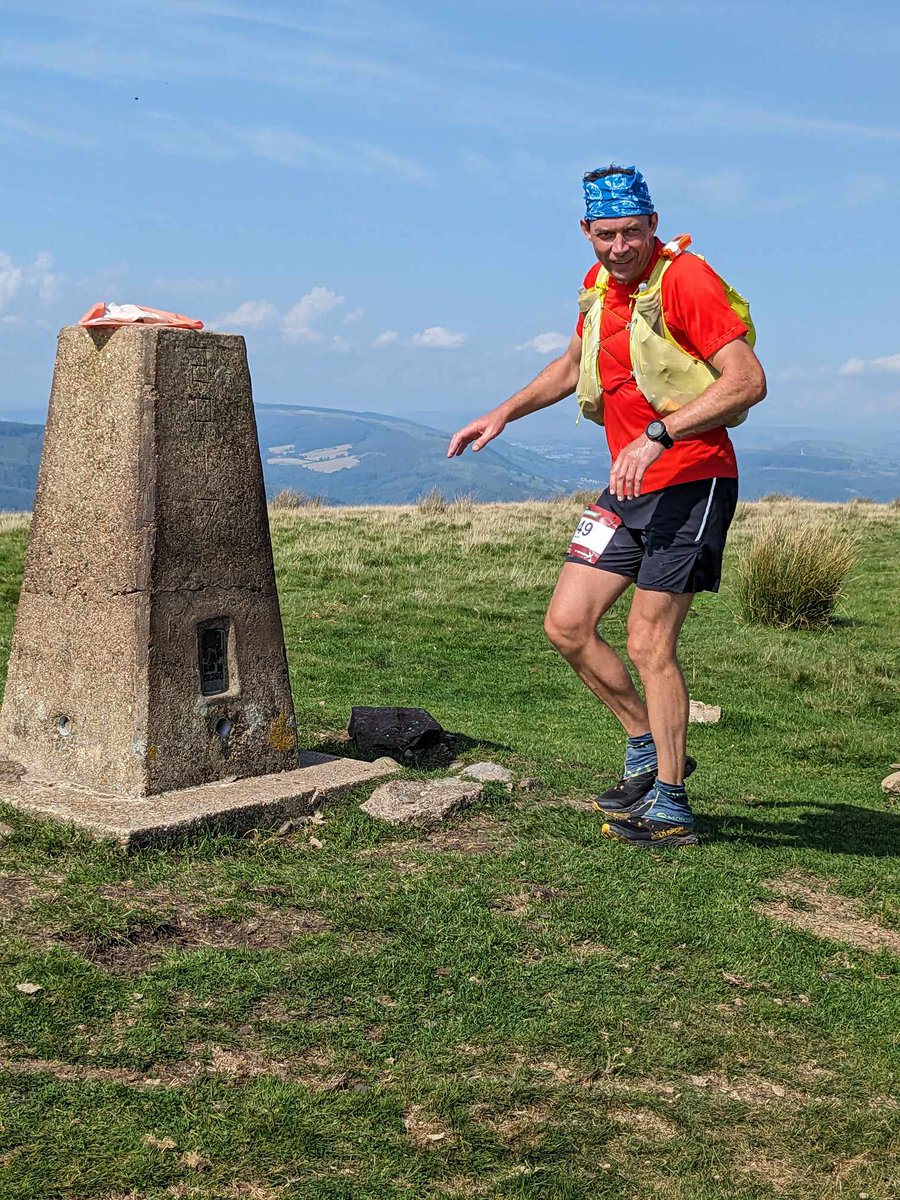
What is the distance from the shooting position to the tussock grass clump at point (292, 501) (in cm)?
2828

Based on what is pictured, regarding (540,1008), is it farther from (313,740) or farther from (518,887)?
(313,740)

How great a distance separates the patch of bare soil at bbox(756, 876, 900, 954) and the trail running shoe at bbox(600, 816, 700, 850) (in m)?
0.40

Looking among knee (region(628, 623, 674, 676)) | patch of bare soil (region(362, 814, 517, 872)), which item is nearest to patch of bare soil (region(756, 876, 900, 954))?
knee (region(628, 623, 674, 676))

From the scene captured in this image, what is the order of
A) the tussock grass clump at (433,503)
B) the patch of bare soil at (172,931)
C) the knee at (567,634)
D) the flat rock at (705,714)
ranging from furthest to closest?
the tussock grass clump at (433,503), the flat rock at (705,714), the knee at (567,634), the patch of bare soil at (172,931)

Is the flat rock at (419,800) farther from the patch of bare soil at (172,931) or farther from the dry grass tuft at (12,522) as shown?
the dry grass tuft at (12,522)

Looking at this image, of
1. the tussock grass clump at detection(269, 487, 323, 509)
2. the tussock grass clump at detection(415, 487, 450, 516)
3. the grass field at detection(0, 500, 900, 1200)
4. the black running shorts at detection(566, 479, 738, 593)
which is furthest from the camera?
the tussock grass clump at detection(269, 487, 323, 509)

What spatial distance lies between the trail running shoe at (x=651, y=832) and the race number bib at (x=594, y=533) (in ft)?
3.55

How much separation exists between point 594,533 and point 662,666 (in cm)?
61

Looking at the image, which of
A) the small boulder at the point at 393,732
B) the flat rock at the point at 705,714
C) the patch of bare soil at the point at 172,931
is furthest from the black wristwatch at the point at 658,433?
the flat rock at the point at 705,714

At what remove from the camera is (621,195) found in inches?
195

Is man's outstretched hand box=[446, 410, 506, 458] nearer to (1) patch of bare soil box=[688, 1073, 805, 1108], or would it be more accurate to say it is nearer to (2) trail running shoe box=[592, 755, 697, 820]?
(2) trail running shoe box=[592, 755, 697, 820]

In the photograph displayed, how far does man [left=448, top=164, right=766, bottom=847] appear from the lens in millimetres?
4875

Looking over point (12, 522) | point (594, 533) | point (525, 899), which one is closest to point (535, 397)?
point (594, 533)

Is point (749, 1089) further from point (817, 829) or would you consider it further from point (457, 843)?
point (817, 829)
